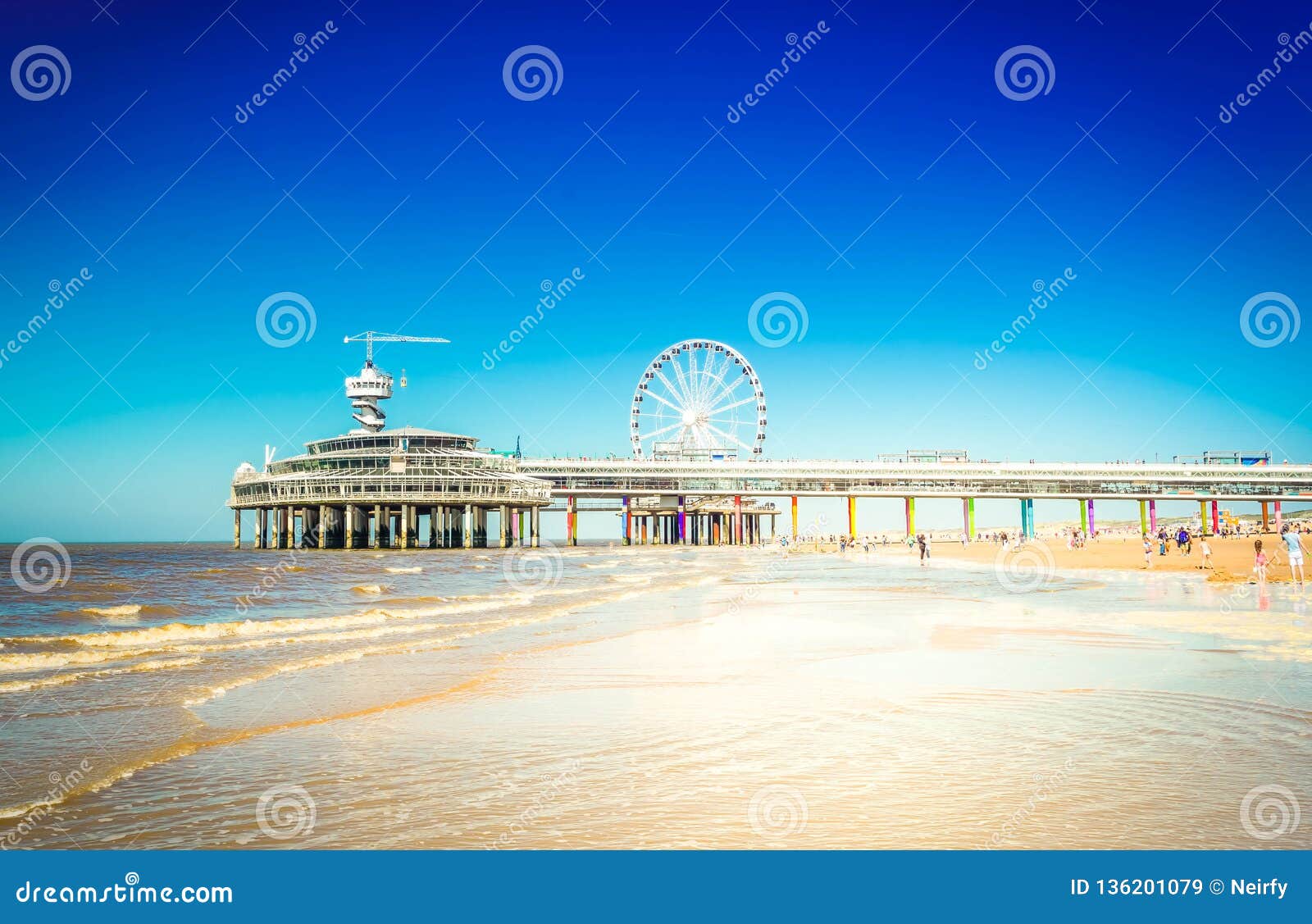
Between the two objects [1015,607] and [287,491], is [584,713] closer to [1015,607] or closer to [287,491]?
[1015,607]

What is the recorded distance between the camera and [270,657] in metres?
12.6

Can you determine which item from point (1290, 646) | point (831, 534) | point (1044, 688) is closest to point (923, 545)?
point (1290, 646)

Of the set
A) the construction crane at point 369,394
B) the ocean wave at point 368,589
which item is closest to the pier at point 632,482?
the construction crane at point 369,394

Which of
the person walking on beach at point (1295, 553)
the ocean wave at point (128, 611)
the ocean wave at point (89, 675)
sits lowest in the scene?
the ocean wave at point (89, 675)

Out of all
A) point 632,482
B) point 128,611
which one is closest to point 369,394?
point 632,482

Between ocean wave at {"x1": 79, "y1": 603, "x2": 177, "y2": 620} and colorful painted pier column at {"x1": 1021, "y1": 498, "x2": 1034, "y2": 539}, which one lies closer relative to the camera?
ocean wave at {"x1": 79, "y1": 603, "x2": 177, "y2": 620}

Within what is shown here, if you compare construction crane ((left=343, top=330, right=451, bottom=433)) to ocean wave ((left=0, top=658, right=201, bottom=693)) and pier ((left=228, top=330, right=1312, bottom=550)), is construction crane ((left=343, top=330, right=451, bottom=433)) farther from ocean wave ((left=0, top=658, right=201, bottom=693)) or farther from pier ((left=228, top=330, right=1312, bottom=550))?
ocean wave ((left=0, top=658, right=201, bottom=693))

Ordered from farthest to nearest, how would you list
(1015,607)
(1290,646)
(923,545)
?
(923,545), (1015,607), (1290,646)

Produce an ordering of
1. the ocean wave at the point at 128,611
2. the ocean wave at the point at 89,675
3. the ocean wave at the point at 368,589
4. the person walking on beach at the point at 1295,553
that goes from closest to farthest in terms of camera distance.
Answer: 1. the ocean wave at the point at 89,675
2. the ocean wave at the point at 128,611
3. the person walking on beach at the point at 1295,553
4. the ocean wave at the point at 368,589

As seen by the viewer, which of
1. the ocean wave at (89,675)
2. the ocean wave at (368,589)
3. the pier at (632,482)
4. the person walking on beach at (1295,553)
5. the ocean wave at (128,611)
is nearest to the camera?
the ocean wave at (89,675)

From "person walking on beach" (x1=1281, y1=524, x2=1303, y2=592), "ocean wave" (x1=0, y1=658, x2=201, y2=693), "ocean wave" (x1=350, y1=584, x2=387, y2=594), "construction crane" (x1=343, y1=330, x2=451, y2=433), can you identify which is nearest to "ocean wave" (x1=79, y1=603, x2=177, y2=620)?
"ocean wave" (x1=350, y1=584, x2=387, y2=594)

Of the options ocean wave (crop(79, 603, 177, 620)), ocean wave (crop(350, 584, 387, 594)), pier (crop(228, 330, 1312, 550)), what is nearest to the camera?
ocean wave (crop(79, 603, 177, 620))

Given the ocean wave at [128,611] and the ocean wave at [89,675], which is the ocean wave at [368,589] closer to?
the ocean wave at [128,611]

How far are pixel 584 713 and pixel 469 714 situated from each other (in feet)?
3.63
